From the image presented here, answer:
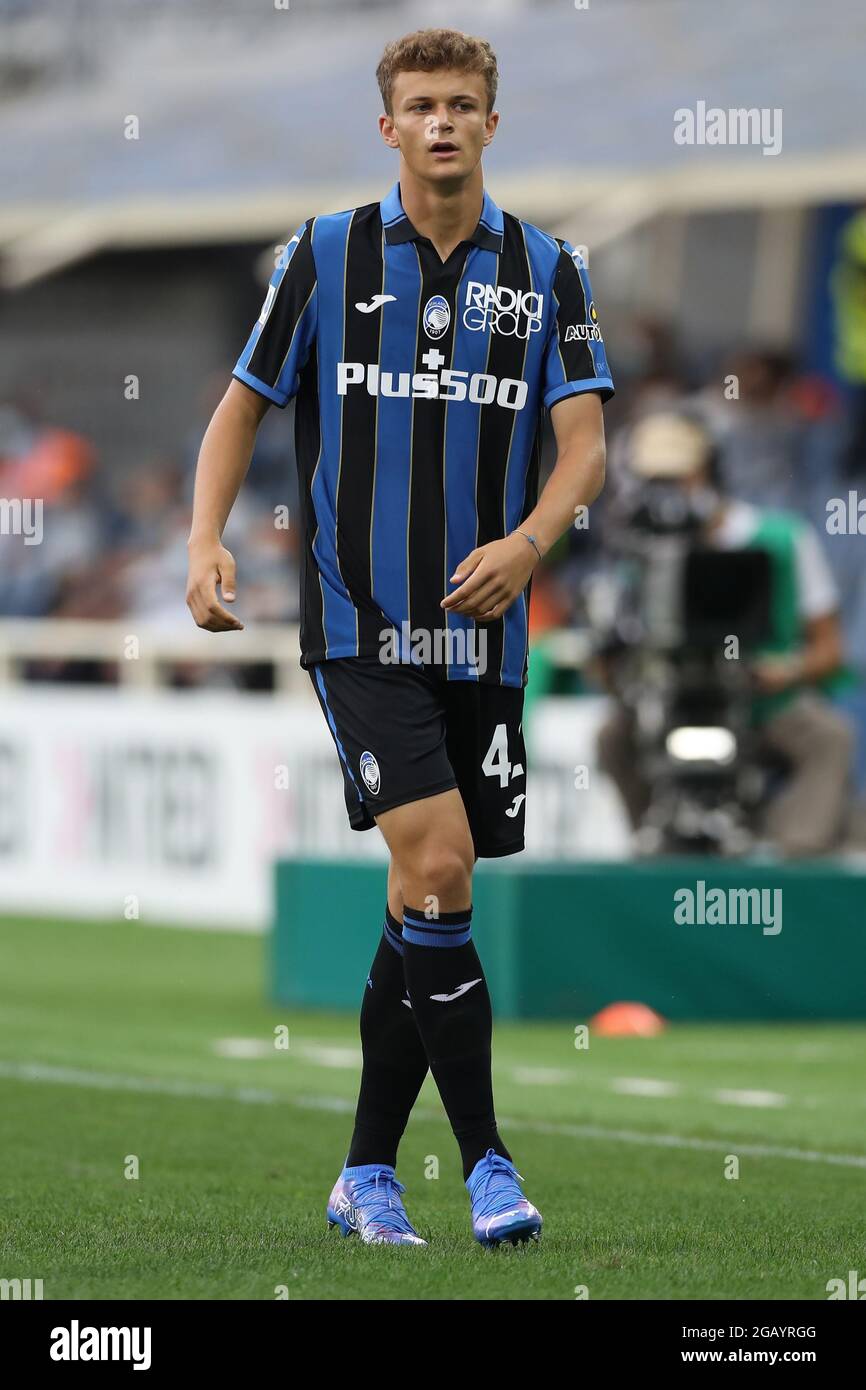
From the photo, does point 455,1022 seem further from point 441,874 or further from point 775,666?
point 775,666

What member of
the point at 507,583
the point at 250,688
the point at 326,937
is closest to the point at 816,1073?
the point at 326,937

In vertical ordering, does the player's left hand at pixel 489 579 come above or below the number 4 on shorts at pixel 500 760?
above

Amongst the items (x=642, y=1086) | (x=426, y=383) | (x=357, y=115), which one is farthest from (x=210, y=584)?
(x=357, y=115)

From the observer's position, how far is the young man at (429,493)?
16.3 feet

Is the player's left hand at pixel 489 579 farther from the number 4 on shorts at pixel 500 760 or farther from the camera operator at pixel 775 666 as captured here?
the camera operator at pixel 775 666

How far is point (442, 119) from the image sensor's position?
4969 millimetres

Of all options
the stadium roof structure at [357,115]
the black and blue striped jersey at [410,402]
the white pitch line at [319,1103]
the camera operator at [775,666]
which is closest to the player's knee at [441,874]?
the black and blue striped jersey at [410,402]

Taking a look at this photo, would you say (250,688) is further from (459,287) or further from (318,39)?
(459,287)

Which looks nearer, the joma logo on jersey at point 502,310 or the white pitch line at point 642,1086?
the joma logo on jersey at point 502,310

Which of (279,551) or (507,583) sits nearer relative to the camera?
(507,583)

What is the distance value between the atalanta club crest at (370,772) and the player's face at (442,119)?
1093mm
